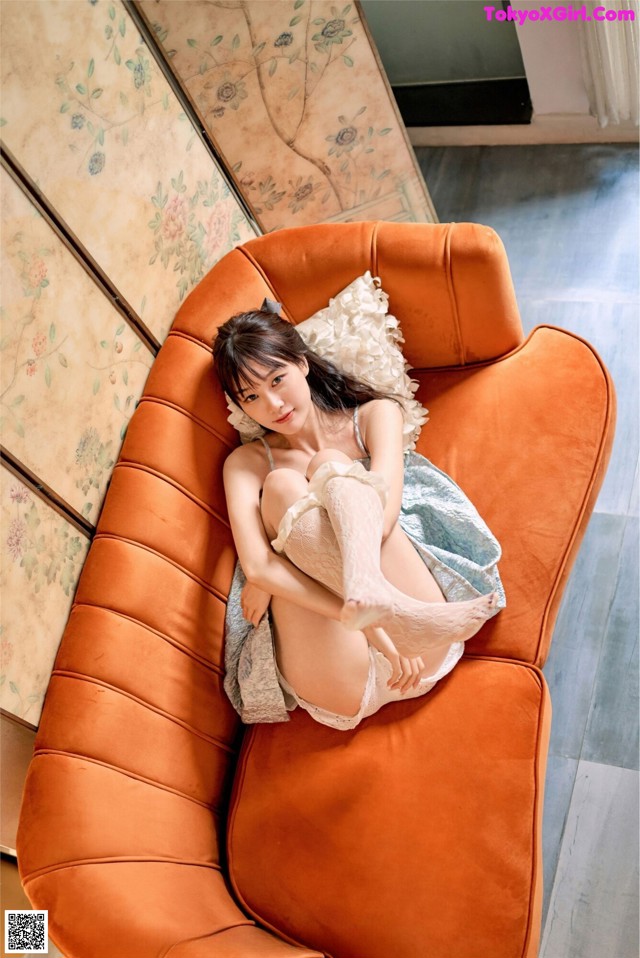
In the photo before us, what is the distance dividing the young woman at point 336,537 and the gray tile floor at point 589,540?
485mm

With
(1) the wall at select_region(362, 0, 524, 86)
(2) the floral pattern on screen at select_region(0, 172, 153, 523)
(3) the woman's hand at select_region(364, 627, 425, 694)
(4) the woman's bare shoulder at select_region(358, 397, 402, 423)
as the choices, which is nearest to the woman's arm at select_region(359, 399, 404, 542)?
(4) the woman's bare shoulder at select_region(358, 397, 402, 423)

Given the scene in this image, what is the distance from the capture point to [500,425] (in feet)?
7.20

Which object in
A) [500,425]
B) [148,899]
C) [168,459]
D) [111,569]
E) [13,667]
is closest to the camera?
[148,899]

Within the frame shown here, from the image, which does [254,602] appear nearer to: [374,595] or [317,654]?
[317,654]

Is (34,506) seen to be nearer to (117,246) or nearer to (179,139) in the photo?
(117,246)

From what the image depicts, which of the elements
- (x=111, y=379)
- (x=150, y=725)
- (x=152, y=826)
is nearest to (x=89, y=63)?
(x=111, y=379)

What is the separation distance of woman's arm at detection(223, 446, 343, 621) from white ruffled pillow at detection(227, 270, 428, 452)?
12 cm

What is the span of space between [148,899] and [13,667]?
20.2 inches

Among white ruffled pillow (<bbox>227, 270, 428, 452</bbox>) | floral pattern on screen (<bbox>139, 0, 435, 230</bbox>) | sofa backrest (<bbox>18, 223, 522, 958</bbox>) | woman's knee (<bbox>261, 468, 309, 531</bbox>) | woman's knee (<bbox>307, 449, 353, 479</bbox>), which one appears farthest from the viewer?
floral pattern on screen (<bbox>139, 0, 435, 230</bbox>)

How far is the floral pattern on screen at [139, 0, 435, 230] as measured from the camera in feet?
8.13

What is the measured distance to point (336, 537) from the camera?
1.79m

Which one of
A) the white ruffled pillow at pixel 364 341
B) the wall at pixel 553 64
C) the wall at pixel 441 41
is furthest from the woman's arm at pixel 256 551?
the wall at pixel 441 41

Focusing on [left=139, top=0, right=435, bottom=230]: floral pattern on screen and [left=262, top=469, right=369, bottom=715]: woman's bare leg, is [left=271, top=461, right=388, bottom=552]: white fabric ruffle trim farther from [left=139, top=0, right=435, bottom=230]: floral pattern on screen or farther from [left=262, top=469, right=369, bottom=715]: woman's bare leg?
[left=139, top=0, right=435, bottom=230]: floral pattern on screen

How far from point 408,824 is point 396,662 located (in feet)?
1.02
